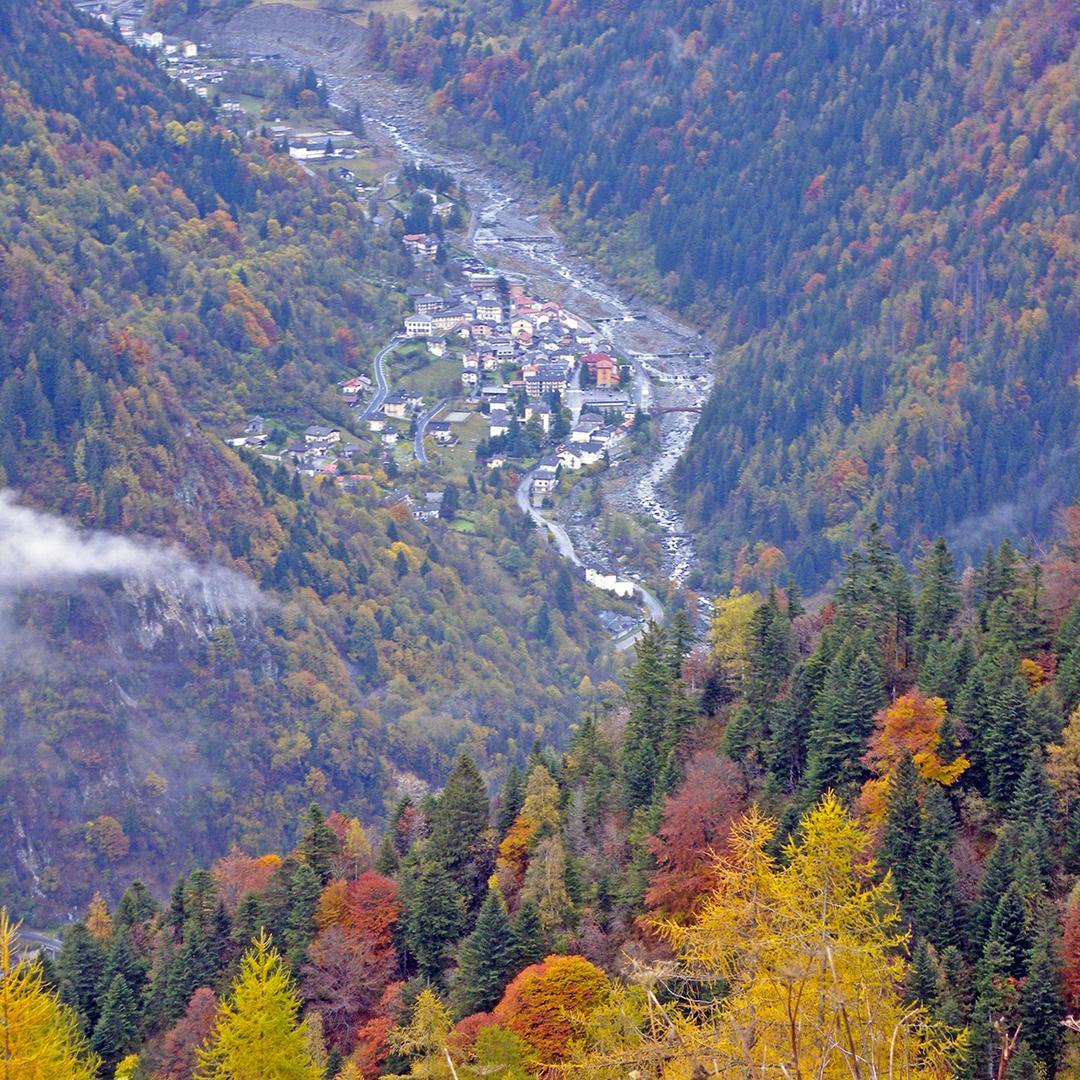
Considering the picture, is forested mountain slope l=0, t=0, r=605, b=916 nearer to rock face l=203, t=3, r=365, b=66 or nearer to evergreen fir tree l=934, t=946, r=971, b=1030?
evergreen fir tree l=934, t=946, r=971, b=1030

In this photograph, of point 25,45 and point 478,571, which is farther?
point 25,45

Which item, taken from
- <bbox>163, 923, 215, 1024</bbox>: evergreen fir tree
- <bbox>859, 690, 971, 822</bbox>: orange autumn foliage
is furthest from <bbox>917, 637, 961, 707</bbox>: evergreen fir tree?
<bbox>163, 923, 215, 1024</bbox>: evergreen fir tree

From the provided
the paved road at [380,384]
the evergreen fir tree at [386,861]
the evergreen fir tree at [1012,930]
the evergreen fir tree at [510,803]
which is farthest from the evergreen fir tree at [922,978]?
the paved road at [380,384]

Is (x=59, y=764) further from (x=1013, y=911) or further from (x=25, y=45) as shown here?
(x=25, y=45)

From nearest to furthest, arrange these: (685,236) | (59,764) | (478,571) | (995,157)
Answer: (59,764) < (478,571) < (995,157) < (685,236)

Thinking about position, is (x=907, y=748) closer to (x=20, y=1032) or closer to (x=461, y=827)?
(x=461, y=827)

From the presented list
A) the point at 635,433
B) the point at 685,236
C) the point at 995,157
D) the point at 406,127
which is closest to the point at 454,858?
the point at 635,433

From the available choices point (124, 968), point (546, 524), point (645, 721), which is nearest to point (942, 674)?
point (645, 721)
